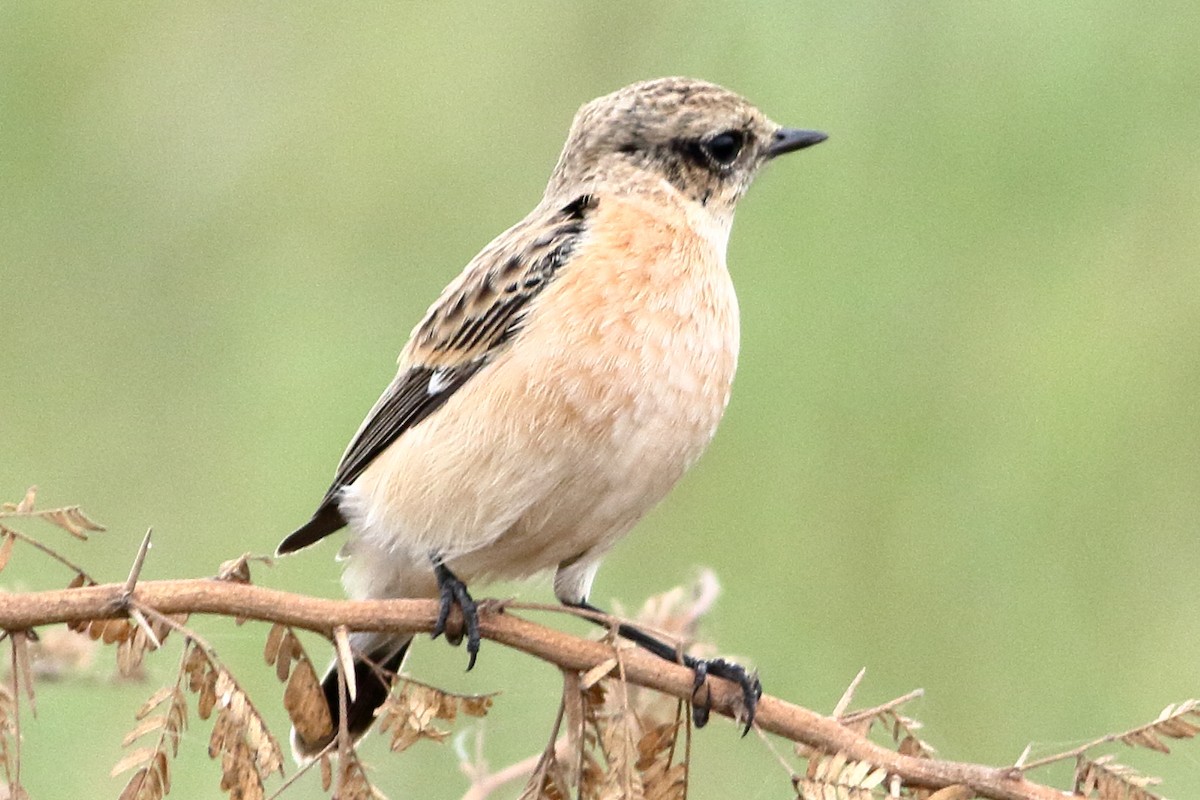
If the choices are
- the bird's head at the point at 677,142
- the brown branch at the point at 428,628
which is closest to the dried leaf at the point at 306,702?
the brown branch at the point at 428,628

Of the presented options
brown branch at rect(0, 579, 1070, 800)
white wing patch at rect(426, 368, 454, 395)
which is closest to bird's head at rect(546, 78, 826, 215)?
white wing patch at rect(426, 368, 454, 395)

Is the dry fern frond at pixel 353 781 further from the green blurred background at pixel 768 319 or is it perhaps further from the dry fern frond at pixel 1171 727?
the green blurred background at pixel 768 319

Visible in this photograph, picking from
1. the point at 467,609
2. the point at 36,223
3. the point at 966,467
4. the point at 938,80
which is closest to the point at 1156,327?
the point at 966,467

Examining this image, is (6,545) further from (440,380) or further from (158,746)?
(440,380)

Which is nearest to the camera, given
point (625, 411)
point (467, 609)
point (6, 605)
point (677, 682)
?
point (6, 605)

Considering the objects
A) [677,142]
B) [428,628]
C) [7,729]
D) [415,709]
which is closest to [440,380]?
[677,142]

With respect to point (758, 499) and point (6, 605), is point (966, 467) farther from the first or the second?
point (6, 605)
